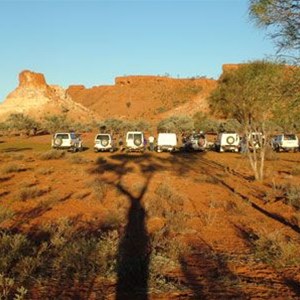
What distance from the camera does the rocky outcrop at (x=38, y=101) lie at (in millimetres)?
100137

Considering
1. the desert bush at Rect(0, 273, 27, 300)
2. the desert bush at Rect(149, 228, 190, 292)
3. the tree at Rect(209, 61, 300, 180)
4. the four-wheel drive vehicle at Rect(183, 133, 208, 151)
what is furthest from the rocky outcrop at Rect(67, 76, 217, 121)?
the desert bush at Rect(0, 273, 27, 300)

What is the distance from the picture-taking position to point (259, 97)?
11.0 metres

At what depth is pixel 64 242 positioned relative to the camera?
862 centimetres

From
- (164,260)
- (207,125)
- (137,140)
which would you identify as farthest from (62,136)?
(164,260)

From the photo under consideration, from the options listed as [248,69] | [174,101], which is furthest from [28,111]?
[248,69]

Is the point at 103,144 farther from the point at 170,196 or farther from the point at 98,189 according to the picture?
the point at 170,196

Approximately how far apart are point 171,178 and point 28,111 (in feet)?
272

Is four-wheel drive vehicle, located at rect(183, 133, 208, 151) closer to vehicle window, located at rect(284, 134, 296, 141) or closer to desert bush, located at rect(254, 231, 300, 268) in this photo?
vehicle window, located at rect(284, 134, 296, 141)

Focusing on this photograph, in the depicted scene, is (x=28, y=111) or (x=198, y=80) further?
(x=198, y=80)

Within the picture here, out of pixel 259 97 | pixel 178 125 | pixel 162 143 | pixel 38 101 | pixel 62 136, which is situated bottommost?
pixel 162 143

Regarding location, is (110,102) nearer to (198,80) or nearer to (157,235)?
(198,80)

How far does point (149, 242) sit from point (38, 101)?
327 feet

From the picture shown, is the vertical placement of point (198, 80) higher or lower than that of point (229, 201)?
higher

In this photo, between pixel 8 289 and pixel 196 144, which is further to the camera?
pixel 196 144
